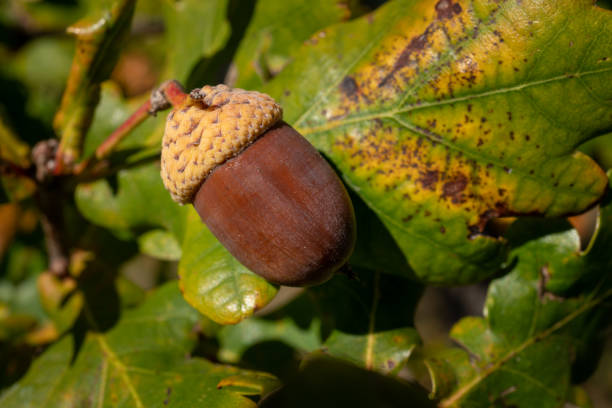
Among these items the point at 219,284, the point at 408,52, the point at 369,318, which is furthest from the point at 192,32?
the point at 369,318

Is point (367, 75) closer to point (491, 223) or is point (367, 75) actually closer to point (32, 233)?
point (491, 223)

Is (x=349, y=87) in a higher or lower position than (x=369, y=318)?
higher

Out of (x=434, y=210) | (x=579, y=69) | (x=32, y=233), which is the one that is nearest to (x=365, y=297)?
(x=434, y=210)

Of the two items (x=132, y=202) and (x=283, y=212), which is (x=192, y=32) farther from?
(x=283, y=212)

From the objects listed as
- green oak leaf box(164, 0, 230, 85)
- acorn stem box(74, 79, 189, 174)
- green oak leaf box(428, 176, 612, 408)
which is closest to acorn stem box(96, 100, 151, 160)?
acorn stem box(74, 79, 189, 174)

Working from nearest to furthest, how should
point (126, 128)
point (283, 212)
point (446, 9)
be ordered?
1. point (283, 212)
2. point (446, 9)
3. point (126, 128)

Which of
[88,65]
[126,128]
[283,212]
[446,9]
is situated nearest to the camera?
[283,212]

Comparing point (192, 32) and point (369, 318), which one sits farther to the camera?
point (192, 32)
